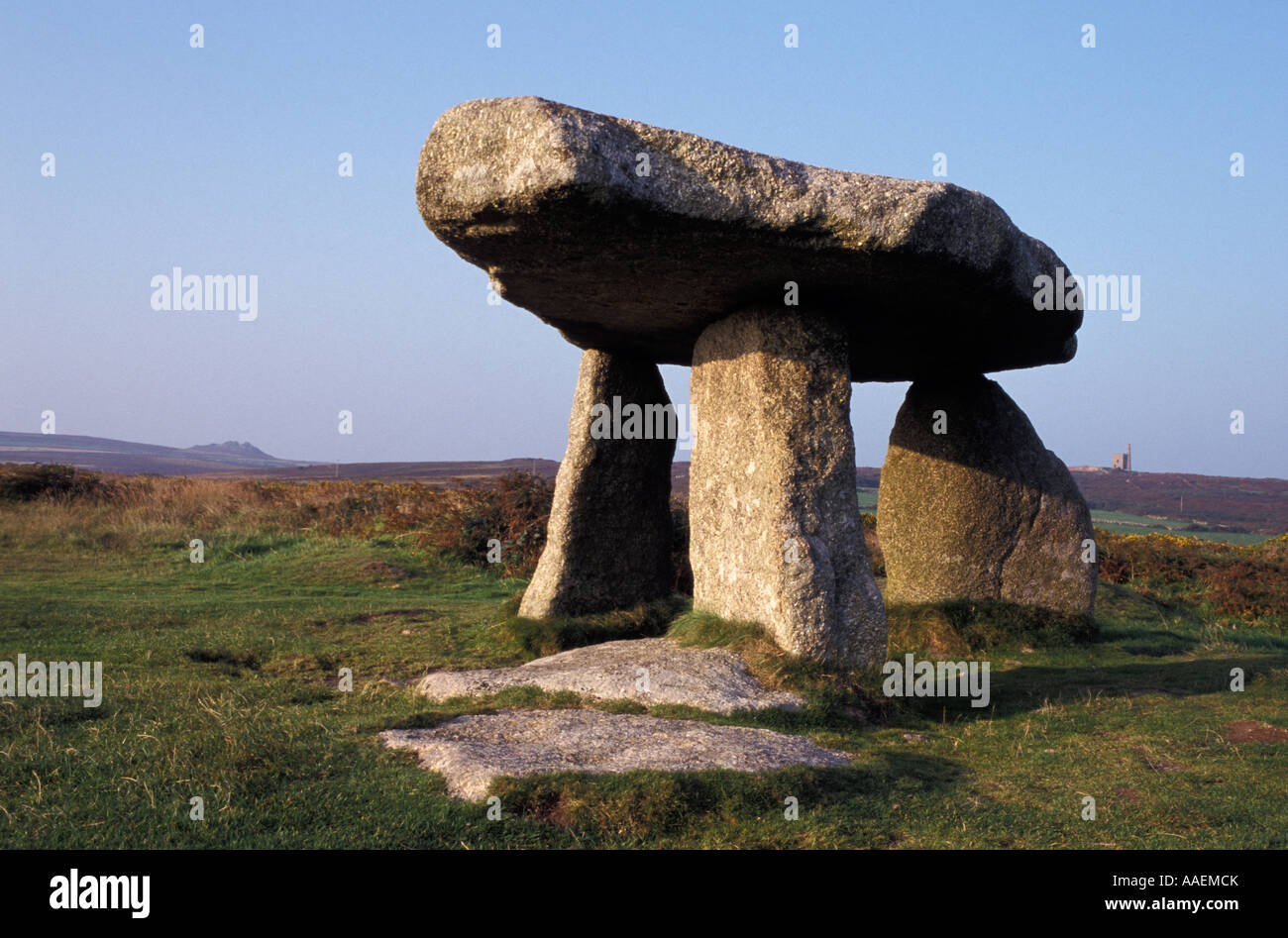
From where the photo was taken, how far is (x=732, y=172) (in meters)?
7.09

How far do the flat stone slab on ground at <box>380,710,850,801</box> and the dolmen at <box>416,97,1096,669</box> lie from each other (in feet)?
7.01

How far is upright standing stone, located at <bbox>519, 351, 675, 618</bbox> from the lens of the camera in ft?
36.3

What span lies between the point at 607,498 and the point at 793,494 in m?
→ 3.30

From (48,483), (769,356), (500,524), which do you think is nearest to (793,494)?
(769,356)

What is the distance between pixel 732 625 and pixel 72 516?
50.7ft

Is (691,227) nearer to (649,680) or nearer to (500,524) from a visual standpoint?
(649,680)

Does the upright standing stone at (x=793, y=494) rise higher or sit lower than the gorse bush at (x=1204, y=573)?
higher

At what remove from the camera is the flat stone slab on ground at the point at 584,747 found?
5.36 metres

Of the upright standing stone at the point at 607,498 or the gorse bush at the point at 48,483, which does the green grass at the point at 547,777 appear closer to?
the upright standing stone at the point at 607,498

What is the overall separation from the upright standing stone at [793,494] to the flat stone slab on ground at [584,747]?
185cm

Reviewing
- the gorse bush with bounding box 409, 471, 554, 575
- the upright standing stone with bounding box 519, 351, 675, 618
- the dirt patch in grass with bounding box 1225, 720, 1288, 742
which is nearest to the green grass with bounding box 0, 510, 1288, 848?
the dirt patch in grass with bounding box 1225, 720, 1288, 742

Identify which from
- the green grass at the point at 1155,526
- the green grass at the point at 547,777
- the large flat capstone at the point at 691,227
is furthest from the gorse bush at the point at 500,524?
the green grass at the point at 1155,526

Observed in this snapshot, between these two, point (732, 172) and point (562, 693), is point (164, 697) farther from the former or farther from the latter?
point (732, 172)

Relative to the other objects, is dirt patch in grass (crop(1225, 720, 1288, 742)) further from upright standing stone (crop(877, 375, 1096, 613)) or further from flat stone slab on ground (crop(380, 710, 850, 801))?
upright standing stone (crop(877, 375, 1096, 613))
